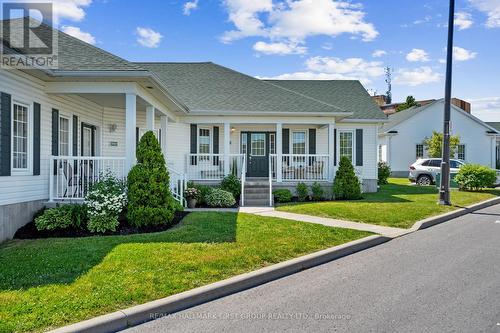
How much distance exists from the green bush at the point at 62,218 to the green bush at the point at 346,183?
9.45m

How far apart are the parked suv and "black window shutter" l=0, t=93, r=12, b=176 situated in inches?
828

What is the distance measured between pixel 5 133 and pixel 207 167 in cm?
944

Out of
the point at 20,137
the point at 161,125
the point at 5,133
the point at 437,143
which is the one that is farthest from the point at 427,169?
the point at 5,133

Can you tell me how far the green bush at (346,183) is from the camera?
15.4 meters

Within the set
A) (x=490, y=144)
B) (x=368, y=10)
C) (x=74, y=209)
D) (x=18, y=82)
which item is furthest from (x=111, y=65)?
→ (x=490, y=144)

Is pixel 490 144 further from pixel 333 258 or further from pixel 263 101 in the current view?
pixel 333 258

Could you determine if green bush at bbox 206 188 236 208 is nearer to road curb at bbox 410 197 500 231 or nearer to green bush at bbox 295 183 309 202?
green bush at bbox 295 183 309 202

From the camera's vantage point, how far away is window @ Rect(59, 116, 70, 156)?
11234 mm

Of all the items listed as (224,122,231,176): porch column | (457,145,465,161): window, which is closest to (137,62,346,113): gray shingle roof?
(224,122,231,176): porch column

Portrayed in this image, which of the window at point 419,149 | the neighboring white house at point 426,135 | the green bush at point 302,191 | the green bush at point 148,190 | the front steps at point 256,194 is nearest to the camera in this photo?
the green bush at point 148,190

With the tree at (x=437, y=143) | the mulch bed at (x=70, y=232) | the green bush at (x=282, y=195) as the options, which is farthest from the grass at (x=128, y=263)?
the tree at (x=437, y=143)

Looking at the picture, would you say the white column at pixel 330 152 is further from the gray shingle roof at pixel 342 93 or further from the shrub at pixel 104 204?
the shrub at pixel 104 204

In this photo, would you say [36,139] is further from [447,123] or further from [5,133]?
[447,123]

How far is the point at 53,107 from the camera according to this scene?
34.5 feet
